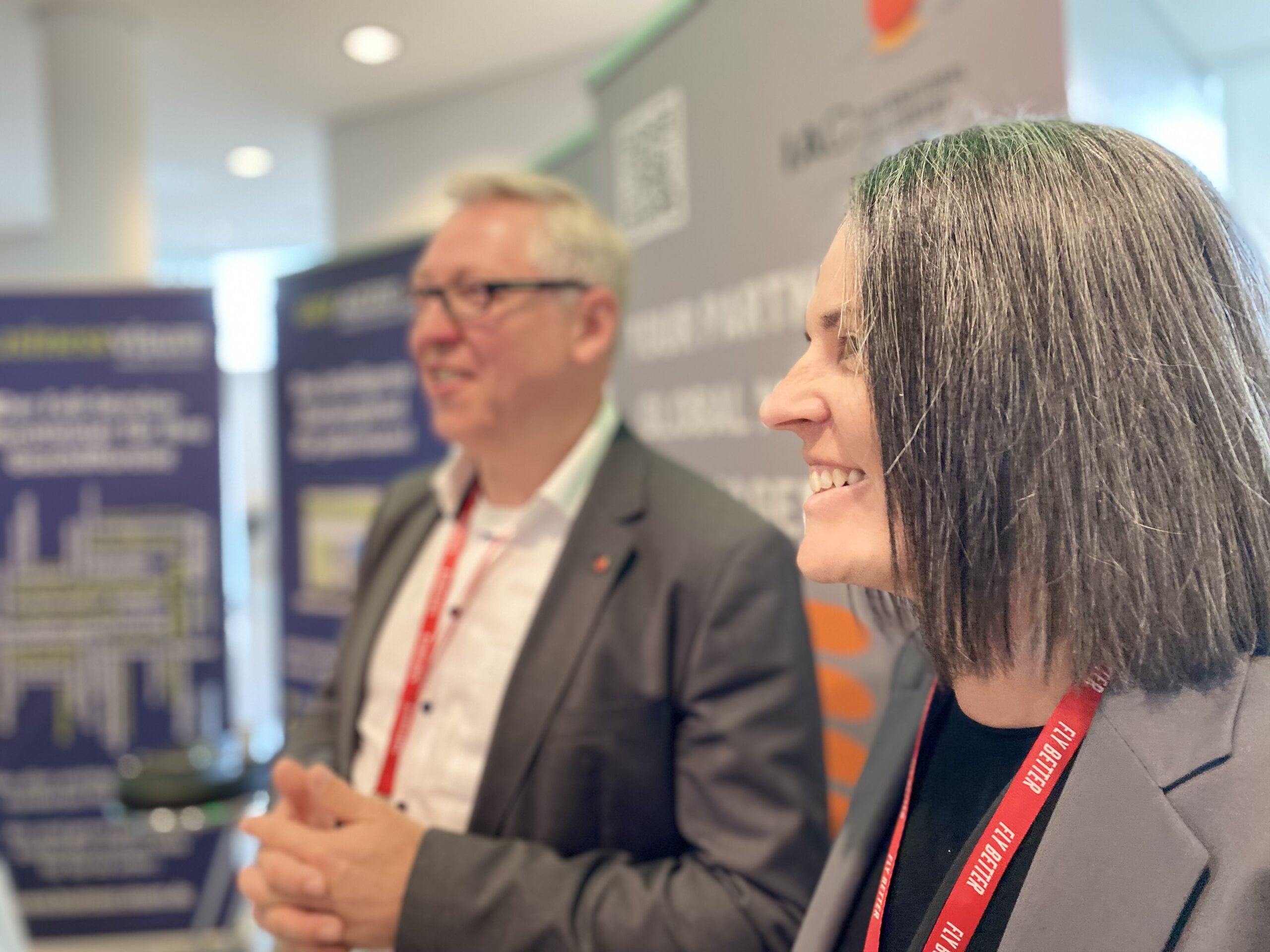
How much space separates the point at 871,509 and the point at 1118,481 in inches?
7.4

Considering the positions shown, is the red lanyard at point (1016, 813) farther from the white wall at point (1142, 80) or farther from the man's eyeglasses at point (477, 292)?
the man's eyeglasses at point (477, 292)

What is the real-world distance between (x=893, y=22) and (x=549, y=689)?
124 centimetres

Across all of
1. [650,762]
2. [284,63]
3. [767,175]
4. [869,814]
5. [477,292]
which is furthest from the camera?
[284,63]

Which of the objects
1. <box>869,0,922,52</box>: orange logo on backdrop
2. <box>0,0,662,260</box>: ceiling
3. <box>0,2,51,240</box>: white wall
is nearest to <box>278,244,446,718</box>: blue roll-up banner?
<box>0,0,662,260</box>: ceiling

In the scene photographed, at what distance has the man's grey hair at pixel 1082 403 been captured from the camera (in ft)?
2.20

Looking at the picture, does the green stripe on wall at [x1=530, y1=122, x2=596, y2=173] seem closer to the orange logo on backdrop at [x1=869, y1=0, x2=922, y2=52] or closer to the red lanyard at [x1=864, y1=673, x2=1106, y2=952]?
the orange logo on backdrop at [x1=869, y1=0, x2=922, y2=52]

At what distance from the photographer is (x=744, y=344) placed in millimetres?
1980

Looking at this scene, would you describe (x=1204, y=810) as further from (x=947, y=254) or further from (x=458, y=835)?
(x=458, y=835)

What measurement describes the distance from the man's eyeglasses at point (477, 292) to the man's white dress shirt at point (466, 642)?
0.25 m

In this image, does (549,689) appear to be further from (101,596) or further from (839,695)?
(101,596)

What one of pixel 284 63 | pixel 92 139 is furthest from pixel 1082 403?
pixel 284 63

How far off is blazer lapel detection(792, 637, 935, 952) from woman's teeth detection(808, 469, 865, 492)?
26 cm

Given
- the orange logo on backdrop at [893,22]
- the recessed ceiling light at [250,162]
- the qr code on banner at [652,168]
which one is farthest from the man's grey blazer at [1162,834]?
the recessed ceiling light at [250,162]

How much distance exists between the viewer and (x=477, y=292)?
1701 mm
